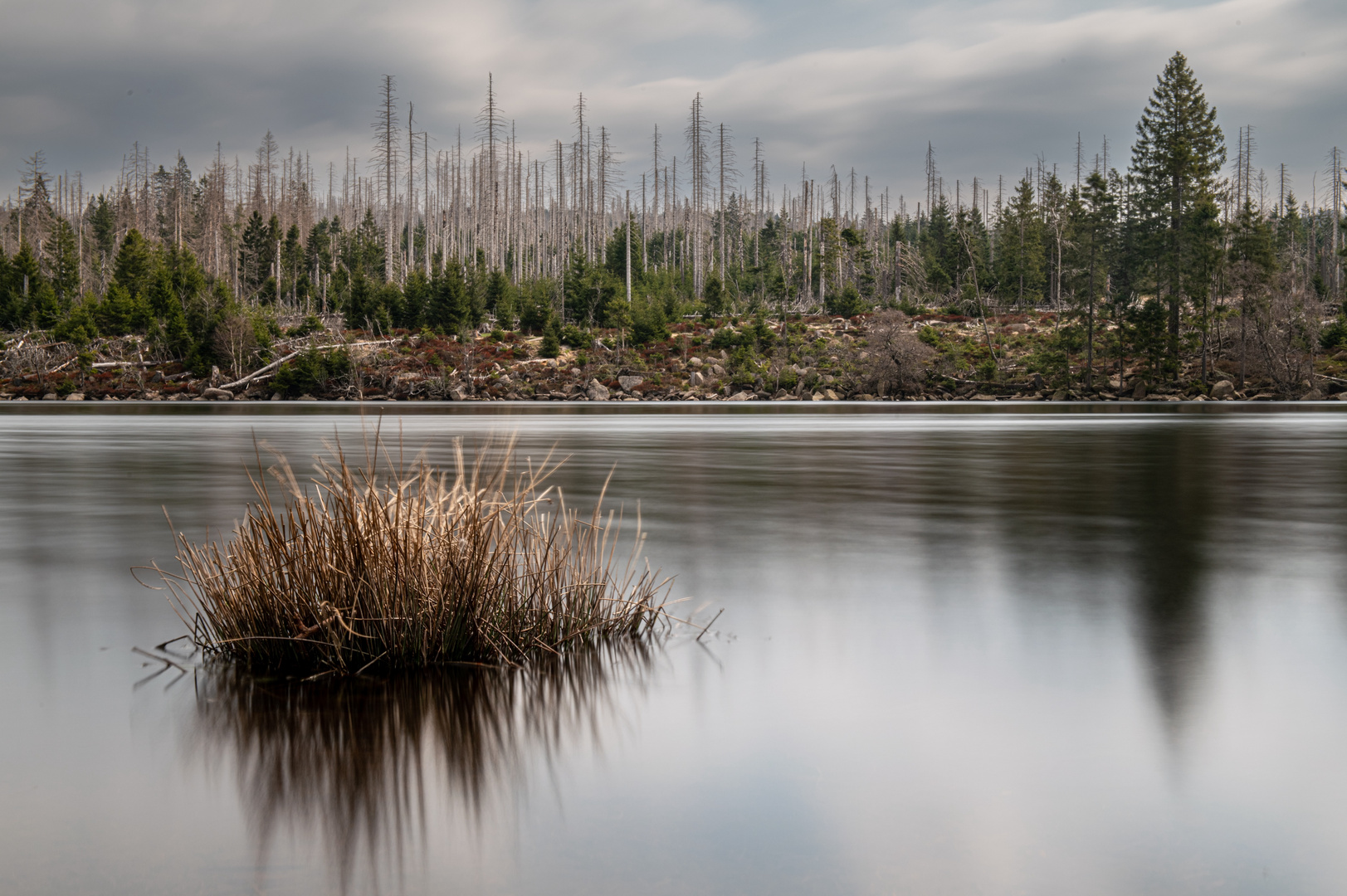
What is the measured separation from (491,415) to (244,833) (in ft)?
123

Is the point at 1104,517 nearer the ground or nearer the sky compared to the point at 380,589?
nearer the ground

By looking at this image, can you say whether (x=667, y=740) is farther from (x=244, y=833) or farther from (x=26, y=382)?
(x=26, y=382)

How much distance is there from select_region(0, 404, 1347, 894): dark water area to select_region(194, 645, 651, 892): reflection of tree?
2cm

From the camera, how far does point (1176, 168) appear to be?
6181cm

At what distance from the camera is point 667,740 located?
4.40m

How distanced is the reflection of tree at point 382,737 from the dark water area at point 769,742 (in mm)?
20

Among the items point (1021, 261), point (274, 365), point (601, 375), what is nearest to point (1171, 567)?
point (601, 375)

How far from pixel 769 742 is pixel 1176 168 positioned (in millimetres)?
67639

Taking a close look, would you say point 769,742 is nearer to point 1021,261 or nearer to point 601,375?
point 601,375

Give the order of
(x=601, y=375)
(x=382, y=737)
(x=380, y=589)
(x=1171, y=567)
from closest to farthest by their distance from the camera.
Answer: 1. (x=382, y=737)
2. (x=380, y=589)
3. (x=1171, y=567)
4. (x=601, y=375)

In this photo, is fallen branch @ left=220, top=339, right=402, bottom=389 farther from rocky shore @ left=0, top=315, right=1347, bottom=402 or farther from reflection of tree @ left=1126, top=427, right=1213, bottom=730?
reflection of tree @ left=1126, top=427, right=1213, bottom=730

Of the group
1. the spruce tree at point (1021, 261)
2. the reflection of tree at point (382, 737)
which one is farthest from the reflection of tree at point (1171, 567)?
the spruce tree at point (1021, 261)

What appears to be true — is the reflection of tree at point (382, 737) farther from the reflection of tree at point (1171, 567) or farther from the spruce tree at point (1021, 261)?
the spruce tree at point (1021, 261)

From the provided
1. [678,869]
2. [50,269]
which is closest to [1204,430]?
[678,869]
